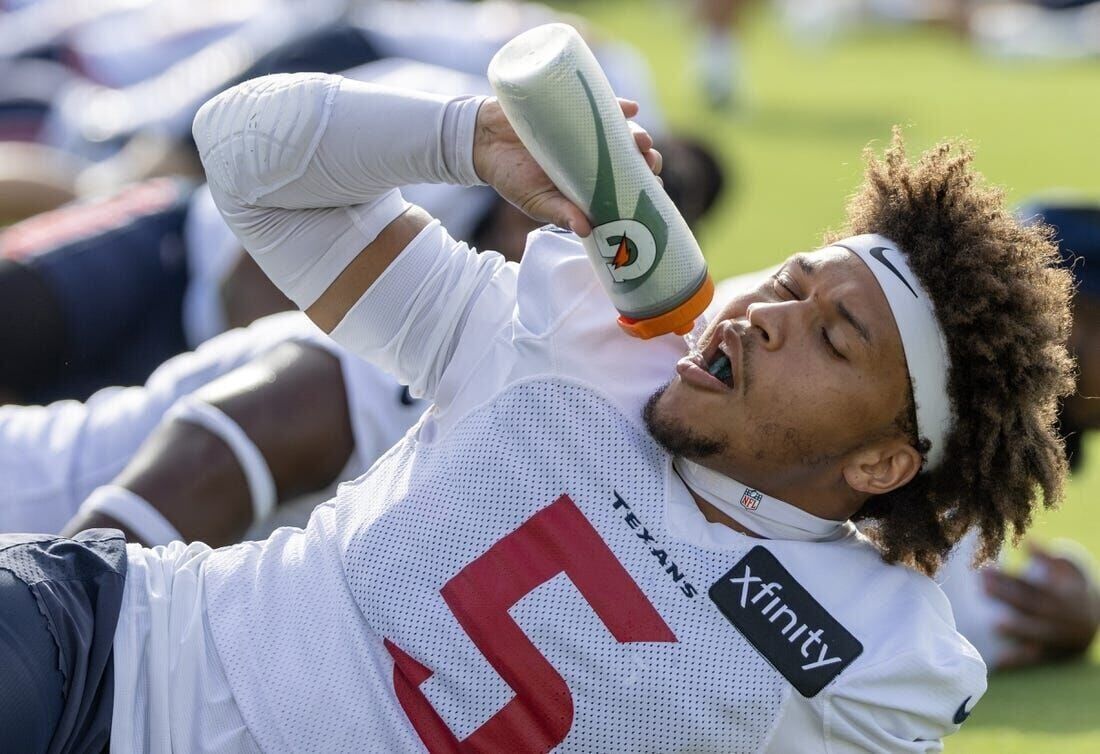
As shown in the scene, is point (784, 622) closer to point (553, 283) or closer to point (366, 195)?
point (553, 283)

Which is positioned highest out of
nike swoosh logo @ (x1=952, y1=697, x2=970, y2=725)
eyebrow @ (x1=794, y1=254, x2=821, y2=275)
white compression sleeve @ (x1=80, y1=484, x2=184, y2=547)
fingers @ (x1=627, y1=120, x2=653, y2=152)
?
fingers @ (x1=627, y1=120, x2=653, y2=152)

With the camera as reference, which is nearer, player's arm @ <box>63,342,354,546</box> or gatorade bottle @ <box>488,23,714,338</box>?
gatorade bottle @ <box>488,23,714,338</box>

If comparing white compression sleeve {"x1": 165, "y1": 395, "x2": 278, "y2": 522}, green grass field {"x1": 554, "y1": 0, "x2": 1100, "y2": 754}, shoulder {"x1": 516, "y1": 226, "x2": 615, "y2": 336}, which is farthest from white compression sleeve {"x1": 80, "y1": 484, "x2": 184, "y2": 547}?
green grass field {"x1": 554, "y1": 0, "x2": 1100, "y2": 754}

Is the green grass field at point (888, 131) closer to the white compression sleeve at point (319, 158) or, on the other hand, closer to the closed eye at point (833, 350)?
the closed eye at point (833, 350)

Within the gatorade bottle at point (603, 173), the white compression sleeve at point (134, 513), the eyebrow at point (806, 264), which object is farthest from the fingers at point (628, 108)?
the white compression sleeve at point (134, 513)

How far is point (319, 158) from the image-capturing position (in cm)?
255

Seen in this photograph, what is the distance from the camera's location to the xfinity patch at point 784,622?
7.57ft

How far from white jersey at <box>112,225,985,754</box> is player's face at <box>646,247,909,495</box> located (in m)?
0.10

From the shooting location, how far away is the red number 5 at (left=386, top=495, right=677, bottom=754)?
2361mm

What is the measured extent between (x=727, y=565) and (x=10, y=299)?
107 inches

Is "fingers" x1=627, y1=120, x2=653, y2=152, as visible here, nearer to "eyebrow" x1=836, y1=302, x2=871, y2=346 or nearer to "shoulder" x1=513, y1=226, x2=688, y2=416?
"shoulder" x1=513, y1=226, x2=688, y2=416

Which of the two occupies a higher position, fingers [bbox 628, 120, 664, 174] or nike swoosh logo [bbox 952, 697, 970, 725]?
fingers [bbox 628, 120, 664, 174]

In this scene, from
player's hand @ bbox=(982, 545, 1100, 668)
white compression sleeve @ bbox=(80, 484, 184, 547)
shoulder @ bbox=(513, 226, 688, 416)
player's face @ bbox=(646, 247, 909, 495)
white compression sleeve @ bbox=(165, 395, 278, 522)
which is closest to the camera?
player's face @ bbox=(646, 247, 909, 495)

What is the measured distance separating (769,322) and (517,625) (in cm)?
63
